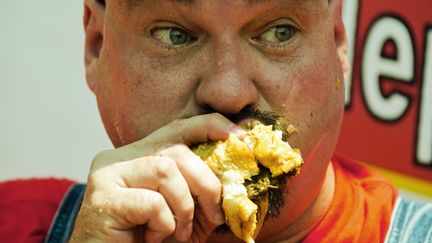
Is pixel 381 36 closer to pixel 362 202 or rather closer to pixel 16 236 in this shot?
pixel 362 202

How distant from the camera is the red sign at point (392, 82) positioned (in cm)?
280

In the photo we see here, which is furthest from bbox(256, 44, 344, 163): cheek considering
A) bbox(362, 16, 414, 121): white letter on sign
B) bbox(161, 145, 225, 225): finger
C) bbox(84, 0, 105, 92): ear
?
bbox(362, 16, 414, 121): white letter on sign

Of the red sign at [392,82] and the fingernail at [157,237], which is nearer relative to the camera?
the fingernail at [157,237]

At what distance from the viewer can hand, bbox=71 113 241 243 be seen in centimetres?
145

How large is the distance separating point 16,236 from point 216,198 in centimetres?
80

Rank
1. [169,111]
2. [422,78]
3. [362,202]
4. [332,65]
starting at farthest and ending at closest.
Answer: [422,78] → [362,202] → [332,65] → [169,111]

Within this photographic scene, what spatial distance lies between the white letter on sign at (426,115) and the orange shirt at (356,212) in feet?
2.66

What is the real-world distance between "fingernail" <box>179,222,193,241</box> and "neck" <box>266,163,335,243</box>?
37 centimetres

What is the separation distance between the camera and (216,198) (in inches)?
56.8

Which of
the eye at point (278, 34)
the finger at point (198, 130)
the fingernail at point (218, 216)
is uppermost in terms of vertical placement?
the eye at point (278, 34)

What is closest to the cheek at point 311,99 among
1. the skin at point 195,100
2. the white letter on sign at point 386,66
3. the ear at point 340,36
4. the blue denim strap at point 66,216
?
the skin at point 195,100

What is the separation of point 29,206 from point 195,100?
75 centimetres

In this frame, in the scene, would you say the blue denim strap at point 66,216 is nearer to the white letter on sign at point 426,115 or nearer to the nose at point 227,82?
the nose at point 227,82

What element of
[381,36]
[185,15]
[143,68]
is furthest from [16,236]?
[381,36]
